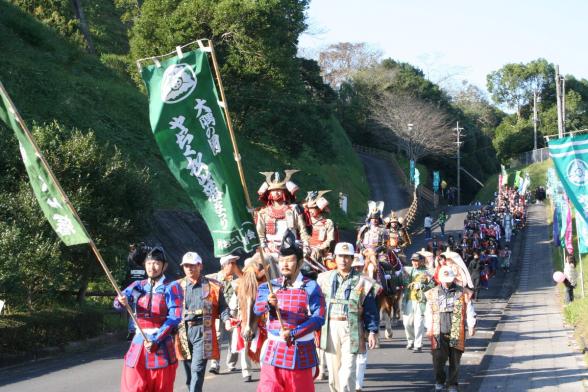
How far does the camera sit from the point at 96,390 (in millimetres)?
11852

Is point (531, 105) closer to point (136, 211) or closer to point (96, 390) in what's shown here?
point (136, 211)

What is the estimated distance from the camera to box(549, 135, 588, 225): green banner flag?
48.8 ft

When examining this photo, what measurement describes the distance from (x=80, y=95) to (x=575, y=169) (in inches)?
964

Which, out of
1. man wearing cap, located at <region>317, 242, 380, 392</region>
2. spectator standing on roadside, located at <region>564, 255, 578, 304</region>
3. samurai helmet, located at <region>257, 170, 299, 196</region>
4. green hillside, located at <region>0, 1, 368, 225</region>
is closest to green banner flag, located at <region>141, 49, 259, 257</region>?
man wearing cap, located at <region>317, 242, 380, 392</region>

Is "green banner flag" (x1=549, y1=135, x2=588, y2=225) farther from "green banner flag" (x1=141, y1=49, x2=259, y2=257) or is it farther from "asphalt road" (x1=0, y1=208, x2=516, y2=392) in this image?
"green banner flag" (x1=141, y1=49, x2=259, y2=257)

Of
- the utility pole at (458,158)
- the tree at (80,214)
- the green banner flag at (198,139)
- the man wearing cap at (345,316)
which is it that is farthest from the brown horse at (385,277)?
the utility pole at (458,158)

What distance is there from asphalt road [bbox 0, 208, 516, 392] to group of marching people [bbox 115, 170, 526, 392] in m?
0.54

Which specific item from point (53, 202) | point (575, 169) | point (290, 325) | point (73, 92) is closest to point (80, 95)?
point (73, 92)

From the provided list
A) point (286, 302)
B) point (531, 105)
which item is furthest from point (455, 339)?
point (531, 105)

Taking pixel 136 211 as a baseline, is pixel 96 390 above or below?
below

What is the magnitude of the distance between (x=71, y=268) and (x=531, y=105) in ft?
278

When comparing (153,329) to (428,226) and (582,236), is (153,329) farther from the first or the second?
(428,226)

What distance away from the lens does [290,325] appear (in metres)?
7.44

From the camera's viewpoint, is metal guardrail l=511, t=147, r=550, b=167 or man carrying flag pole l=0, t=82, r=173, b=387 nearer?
man carrying flag pole l=0, t=82, r=173, b=387
